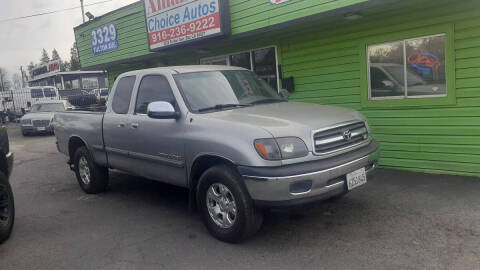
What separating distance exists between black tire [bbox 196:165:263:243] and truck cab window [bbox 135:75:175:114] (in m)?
1.15

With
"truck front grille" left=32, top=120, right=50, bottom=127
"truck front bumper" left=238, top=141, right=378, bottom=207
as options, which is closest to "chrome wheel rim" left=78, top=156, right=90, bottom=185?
"truck front bumper" left=238, top=141, right=378, bottom=207

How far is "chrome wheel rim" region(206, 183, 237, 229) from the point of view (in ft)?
13.6

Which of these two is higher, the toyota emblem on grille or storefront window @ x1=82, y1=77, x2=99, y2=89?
storefront window @ x1=82, y1=77, x2=99, y2=89

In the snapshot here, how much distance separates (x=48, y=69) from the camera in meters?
34.5

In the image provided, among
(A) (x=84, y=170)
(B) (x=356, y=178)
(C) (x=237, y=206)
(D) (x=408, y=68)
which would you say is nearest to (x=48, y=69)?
(A) (x=84, y=170)

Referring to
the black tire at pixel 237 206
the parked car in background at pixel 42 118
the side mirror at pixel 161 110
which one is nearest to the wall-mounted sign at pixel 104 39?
the parked car in background at pixel 42 118

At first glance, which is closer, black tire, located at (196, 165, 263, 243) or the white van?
black tire, located at (196, 165, 263, 243)

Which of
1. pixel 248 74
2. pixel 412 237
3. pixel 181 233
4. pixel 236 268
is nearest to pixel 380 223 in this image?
pixel 412 237

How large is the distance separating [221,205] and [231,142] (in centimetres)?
74

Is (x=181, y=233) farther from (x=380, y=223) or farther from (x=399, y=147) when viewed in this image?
(x=399, y=147)

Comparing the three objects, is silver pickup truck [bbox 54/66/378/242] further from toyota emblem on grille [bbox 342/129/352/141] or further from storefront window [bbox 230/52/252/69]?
storefront window [bbox 230/52/252/69]

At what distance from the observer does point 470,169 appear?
19.8 feet

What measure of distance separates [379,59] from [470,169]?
2256mm

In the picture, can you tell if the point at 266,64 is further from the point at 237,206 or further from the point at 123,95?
the point at 237,206
